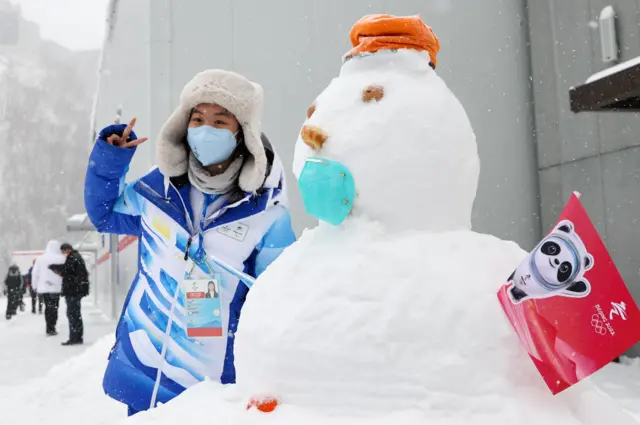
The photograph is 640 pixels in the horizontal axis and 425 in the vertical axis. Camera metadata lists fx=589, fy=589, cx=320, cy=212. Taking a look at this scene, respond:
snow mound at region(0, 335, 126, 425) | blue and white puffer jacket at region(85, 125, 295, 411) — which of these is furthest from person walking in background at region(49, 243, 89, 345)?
blue and white puffer jacket at region(85, 125, 295, 411)

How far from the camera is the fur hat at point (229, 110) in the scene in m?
2.28

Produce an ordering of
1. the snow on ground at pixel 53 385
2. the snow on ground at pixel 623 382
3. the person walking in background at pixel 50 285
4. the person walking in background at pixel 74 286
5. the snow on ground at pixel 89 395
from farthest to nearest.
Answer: the person walking in background at pixel 50 285, the person walking in background at pixel 74 286, the snow on ground at pixel 53 385, the snow on ground at pixel 623 382, the snow on ground at pixel 89 395

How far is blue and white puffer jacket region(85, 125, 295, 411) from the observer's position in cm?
225

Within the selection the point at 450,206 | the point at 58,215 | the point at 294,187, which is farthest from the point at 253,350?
the point at 58,215

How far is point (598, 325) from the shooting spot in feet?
3.83

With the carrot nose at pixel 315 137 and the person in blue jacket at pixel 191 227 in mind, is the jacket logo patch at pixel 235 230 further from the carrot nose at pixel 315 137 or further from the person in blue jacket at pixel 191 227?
the carrot nose at pixel 315 137

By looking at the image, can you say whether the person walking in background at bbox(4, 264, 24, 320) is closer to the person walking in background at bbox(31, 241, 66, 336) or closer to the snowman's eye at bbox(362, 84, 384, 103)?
the person walking in background at bbox(31, 241, 66, 336)

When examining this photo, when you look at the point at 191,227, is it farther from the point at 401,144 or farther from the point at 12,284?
the point at 12,284

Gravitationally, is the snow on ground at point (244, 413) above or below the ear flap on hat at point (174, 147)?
below

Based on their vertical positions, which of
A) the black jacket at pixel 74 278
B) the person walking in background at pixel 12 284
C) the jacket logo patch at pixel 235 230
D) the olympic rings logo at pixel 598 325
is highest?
the jacket logo patch at pixel 235 230

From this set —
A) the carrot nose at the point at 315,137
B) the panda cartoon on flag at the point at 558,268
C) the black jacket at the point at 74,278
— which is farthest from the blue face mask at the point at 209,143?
the black jacket at the point at 74,278

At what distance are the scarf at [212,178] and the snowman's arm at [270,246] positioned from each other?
8.9 inches

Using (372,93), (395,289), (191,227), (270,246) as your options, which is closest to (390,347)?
(395,289)

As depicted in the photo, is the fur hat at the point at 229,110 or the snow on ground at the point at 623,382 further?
the snow on ground at the point at 623,382
